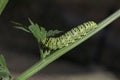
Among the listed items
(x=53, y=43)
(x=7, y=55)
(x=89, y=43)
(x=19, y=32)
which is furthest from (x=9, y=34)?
(x=53, y=43)

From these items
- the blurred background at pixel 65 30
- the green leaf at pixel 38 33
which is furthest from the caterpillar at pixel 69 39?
the blurred background at pixel 65 30

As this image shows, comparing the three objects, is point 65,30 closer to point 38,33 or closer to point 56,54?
point 38,33

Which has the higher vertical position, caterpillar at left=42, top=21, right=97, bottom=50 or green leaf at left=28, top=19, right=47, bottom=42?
green leaf at left=28, top=19, right=47, bottom=42

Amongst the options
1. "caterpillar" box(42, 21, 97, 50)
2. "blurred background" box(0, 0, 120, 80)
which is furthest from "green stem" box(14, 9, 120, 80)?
"blurred background" box(0, 0, 120, 80)

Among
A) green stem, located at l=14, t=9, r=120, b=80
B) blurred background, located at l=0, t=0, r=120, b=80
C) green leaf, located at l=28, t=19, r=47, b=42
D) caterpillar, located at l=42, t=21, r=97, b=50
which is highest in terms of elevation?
blurred background, located at l=0, t=0, r=120, b=80

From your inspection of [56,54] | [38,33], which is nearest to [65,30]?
[38,33]

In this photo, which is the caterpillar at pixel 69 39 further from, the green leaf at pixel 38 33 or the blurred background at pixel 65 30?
the blurred background at pixel 65 30

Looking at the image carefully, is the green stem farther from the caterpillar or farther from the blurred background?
the blurred background

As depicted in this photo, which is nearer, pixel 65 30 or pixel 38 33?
pixel 38 33

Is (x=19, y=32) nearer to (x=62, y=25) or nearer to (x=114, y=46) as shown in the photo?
(x=62, y=25)
